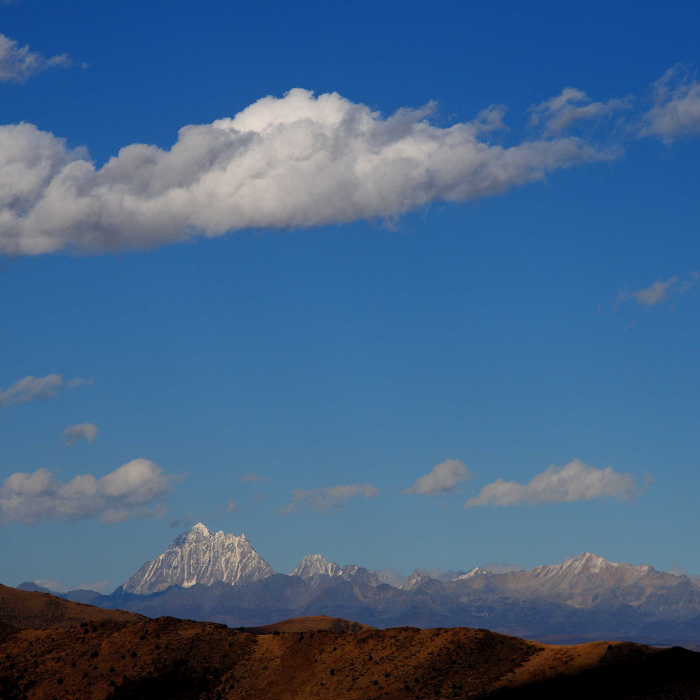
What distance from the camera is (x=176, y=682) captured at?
150875 mm

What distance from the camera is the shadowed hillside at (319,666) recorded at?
137 metres

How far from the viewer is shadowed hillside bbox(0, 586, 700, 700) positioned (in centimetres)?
13738

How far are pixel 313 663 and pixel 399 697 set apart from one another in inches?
677

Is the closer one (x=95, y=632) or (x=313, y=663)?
(x=313, y=663)

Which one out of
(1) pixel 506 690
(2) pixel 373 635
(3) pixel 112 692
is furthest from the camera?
(2) pixel 373 635

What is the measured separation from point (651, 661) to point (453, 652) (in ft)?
77.3

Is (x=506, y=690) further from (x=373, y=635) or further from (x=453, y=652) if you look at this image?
(x=373, y=635)

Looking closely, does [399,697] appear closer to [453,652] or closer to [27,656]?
[453,652]

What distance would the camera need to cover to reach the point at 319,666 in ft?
501

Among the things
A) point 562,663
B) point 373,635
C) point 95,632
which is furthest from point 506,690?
point 95,632

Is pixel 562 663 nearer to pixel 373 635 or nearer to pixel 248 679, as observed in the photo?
pixel 373 635

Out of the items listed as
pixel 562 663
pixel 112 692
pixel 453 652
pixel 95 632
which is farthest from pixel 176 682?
pixel 562 663

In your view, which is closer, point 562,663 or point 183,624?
point 562,663

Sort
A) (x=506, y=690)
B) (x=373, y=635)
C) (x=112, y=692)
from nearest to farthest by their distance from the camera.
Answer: (x=506, y=690), (x=112, y=692), (x=373, y=635)
